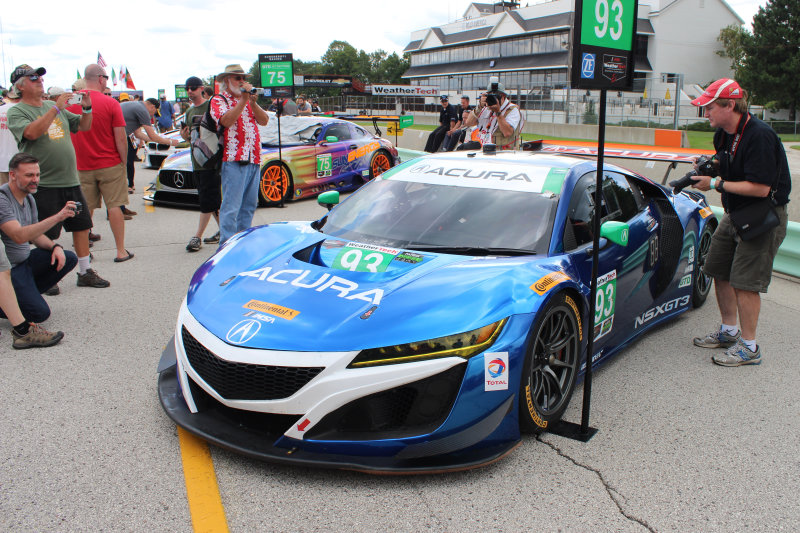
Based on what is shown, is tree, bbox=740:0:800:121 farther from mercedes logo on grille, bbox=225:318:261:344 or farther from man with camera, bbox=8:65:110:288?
mercedes logo on grille, bbox=225:318:261:344

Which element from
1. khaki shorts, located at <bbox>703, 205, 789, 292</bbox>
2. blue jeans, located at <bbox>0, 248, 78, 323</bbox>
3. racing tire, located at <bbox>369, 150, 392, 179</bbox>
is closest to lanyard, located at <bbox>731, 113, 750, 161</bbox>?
khaki shorts, located at <bbox>703, 205, 789, 292</bbox>

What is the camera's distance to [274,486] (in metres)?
2.73

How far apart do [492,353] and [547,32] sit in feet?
247

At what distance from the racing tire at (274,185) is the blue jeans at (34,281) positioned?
538cm

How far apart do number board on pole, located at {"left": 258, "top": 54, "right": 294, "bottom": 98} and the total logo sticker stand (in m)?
9.96

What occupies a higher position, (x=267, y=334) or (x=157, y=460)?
(x=267, y=334)

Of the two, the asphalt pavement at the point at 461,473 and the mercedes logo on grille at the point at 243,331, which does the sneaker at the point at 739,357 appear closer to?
the asphalt pavement at the point at 461,473

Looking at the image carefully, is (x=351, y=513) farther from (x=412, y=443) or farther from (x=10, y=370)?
(x=10, y=370)

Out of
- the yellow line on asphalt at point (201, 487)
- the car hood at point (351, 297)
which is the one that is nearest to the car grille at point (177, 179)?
the car hood at point (351, 297)

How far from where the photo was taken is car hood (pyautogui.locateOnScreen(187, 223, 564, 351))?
2.77 meters

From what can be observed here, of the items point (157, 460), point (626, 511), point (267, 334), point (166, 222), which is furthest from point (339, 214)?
point (166, 222)

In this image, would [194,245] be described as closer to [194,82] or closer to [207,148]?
[207,148]

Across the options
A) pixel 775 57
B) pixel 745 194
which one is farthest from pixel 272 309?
pixel 775 57

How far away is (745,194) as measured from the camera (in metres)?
4.10
